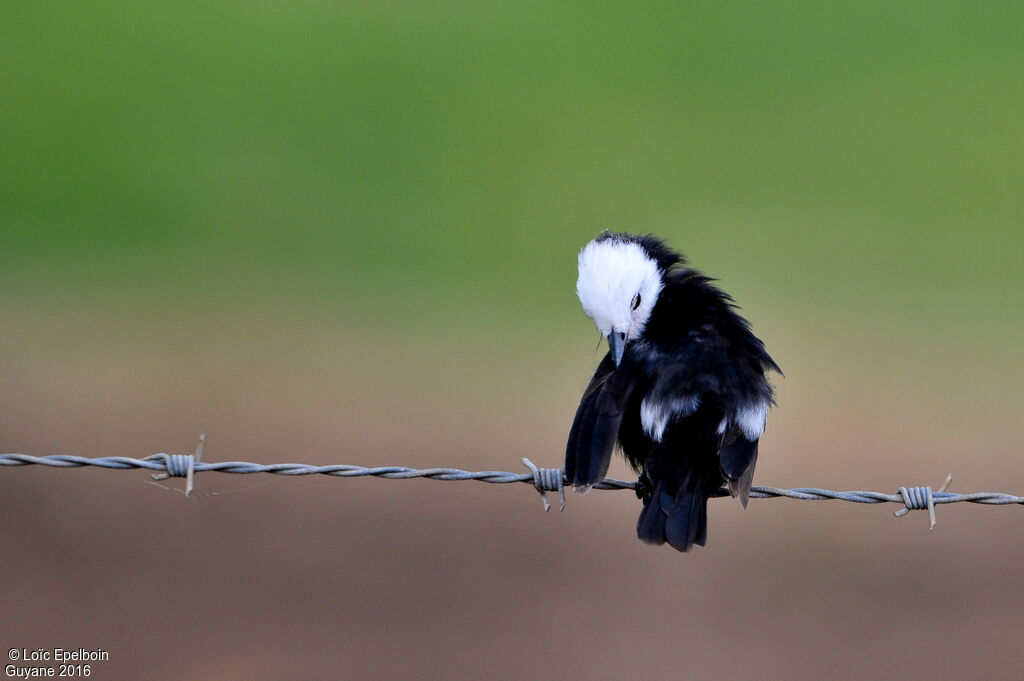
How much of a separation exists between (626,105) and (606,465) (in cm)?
1413

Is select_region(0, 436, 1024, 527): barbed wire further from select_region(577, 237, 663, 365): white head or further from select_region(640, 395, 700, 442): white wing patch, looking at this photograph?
select_region(577, 237, 663, 365): white head

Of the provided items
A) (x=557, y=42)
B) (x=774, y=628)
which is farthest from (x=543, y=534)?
(x=557, y=42)

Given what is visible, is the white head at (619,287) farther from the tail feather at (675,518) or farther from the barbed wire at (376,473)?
the barbed wire at (376,473)

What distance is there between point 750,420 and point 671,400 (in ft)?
1.05

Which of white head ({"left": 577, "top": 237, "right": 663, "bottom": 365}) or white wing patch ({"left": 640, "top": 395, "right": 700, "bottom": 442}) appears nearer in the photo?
white wing patch ({"left": 640, "top": 395, "right": 700, "bottom": 442})

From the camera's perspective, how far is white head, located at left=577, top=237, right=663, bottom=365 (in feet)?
18.4

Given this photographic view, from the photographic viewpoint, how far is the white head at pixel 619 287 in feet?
18.4

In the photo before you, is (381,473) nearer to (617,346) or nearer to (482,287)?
(617,346)

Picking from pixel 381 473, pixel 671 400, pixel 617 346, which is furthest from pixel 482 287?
pixel 381 473

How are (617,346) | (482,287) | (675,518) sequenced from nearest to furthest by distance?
(675,518) < (617,346) < (482,287)

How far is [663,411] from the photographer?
198 inches

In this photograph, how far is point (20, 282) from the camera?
555 inches

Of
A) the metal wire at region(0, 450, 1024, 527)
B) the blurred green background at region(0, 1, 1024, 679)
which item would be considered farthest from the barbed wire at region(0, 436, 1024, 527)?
the blurred green background at region(0, 1, 1024, 679)

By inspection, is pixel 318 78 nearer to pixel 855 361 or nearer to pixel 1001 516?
pixel 855 361
